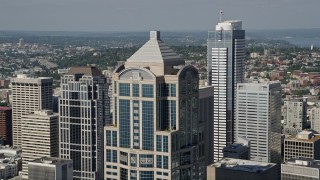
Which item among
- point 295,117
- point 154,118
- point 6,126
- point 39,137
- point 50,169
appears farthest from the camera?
point 295,117

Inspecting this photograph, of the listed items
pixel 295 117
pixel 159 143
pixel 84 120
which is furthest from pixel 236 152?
pixel 295 117

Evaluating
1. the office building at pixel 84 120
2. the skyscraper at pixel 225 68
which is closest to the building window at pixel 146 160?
the office building at pixel 84 120

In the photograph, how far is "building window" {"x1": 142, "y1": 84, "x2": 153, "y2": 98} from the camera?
20361mm

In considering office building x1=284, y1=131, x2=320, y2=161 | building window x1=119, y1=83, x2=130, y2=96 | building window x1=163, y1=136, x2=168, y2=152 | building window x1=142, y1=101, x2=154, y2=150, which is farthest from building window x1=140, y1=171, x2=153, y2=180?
office building x1=284, y1=131, x2=320, y2=161

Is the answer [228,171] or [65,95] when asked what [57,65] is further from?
[228,171]

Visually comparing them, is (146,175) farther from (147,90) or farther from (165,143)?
(147,90)

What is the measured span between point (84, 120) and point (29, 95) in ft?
39.4

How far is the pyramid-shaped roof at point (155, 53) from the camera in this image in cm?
2080

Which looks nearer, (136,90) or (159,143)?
(159,143)

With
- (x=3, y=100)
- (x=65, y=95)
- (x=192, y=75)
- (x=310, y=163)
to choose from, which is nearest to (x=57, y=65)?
(x=3, y=100)

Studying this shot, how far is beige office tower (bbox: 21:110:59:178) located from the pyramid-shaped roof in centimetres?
2855

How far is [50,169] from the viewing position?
1578 inches

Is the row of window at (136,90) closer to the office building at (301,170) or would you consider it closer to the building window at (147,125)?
the building window at (147,125)

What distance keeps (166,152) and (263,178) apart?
10.4m
